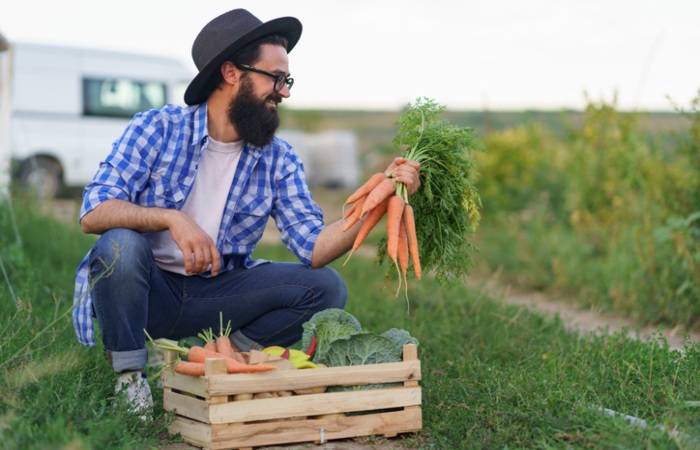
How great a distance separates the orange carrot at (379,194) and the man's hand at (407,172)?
1.6 inches

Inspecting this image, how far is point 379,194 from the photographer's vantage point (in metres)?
3.76

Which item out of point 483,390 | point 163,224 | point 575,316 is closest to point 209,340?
point 163,224

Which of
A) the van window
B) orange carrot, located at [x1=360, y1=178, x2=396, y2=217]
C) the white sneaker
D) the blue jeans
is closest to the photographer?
the white sneaker

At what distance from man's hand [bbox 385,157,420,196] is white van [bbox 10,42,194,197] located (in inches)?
474

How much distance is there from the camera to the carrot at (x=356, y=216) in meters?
3.87

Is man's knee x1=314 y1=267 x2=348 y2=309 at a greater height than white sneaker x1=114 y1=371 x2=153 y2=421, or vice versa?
man's knee x1=314 y1=267 x2=348 y2=309

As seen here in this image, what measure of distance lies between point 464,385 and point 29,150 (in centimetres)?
1290

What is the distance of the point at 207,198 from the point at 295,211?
439 millimetres

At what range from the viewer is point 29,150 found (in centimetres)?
1507

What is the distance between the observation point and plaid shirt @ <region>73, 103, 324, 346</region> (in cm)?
388

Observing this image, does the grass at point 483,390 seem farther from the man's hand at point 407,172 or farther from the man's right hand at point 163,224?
the man's hand at point 407,172

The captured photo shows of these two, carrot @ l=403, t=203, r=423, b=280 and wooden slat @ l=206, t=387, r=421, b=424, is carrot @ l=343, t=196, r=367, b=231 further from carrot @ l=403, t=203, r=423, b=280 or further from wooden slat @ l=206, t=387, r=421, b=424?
wooden slat @ l=206, t=387, r=421, b=424

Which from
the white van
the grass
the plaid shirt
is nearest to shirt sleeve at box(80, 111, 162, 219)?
the plaid shirt

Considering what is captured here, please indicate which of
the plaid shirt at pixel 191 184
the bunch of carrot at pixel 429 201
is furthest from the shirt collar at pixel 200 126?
the bunch of carrot at pixel 429 201
